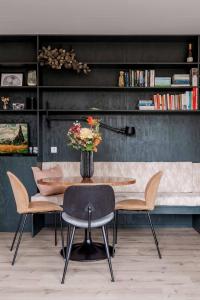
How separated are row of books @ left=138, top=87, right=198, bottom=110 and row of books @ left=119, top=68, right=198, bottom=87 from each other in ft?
0.49

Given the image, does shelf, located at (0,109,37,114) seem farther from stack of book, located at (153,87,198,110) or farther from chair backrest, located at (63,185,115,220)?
chair backrest, located at (63,185,115,220)

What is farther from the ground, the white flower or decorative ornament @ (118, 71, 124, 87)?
decorative ornament @ (118, 71, 124, 87)

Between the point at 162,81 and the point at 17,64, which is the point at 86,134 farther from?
the point at 17,64

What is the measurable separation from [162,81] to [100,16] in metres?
1.28

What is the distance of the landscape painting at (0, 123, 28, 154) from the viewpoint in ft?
16.5

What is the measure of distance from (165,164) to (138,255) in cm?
171

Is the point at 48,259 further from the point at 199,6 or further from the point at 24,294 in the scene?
the point at 199,6

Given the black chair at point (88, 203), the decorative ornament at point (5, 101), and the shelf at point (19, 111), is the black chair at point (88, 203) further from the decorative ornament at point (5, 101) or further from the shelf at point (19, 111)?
the decorative ornament at point (5, 101)

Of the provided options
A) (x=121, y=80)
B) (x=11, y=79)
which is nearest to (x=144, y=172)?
(x=121, y=80)

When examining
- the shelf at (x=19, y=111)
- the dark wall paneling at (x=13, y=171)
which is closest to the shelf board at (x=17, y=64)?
the shelf at (x=19, y=111)

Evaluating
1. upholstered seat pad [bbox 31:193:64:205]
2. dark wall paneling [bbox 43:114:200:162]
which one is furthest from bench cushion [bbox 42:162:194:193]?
upholstered seat pad [bbox 31:193:64:205]

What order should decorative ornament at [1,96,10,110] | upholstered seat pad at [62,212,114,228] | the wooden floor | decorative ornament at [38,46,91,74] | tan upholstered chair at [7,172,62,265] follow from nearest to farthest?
the wooden floor, upholstered seat pad at [62,212,114,228], tan upholstered chair at [7,172,62,265], decorative ornament at [38,46,91,74], decorative ornament at [1,96,10,110]

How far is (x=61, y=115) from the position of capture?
5.09 meters

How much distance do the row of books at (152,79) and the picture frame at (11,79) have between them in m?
1.49
